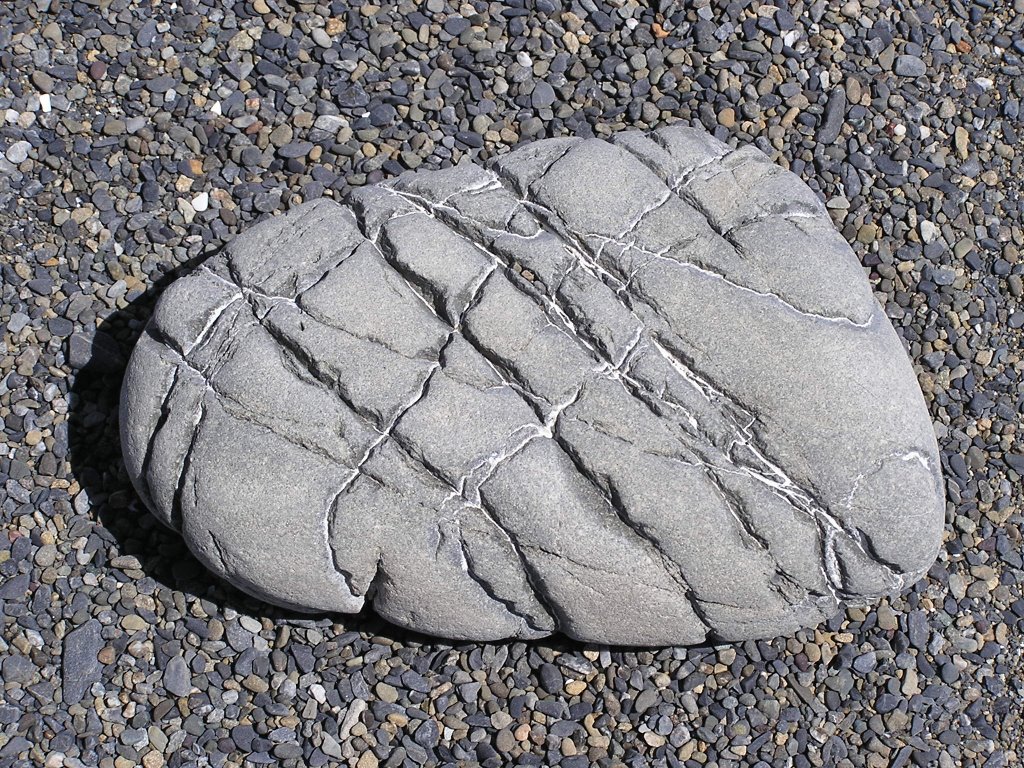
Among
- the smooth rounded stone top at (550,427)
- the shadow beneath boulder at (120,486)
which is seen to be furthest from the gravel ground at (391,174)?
the smooth rounded stone top at (550,427)

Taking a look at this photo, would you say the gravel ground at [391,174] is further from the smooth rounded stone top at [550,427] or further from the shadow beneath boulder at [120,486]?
the smooth rounded stone top at [550,427]

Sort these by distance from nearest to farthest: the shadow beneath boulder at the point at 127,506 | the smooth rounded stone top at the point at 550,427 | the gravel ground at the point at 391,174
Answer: the smooth rounded stone top at the point at 550,427
the gravel ground at the point at 391,174
the shadow beneath boulder at the point at 127,506

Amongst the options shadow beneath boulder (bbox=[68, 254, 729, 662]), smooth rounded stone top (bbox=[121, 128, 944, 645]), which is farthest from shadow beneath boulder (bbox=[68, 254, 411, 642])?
smooth rounded stone top (bbox=[121, 128, 944, 645])

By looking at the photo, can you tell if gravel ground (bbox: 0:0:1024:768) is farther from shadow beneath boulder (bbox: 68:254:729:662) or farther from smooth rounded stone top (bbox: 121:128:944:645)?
smooth rounded stone top (bbox: 121:128:944:645)

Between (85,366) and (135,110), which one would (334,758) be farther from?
(135,110)

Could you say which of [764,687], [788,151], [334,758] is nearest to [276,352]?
[334,758]

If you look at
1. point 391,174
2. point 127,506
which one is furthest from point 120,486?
point 391,174
